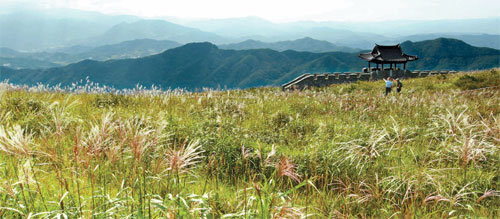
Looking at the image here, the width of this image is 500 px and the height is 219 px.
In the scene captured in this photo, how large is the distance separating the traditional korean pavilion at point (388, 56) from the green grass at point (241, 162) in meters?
49.2

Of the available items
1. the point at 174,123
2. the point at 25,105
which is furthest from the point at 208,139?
the point at 25,105

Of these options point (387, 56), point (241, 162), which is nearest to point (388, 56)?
point (387, 56)

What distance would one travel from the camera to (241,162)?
422cm

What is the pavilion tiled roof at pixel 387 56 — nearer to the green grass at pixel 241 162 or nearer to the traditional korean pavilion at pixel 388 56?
the traditional korean pavilion at pixel 388 56

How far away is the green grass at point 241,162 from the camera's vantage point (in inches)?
80.8

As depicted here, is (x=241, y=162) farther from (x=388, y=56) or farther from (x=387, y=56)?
(x=388, y=56)

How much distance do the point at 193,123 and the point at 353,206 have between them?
10.5 ft

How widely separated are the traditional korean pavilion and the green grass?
4924cm

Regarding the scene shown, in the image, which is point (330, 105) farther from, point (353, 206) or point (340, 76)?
point (340, 76)

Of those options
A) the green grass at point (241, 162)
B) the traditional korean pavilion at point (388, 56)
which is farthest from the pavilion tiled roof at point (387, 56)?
the green grass at point (241, 162)

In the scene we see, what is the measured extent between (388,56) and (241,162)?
58396 mm

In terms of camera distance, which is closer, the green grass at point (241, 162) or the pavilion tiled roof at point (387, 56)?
the green grass at point (241, 162)

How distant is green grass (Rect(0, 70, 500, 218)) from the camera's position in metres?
2.05

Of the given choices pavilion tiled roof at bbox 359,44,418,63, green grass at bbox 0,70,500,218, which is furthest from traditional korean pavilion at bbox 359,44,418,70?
green grass at bbox 0,70,500,218
